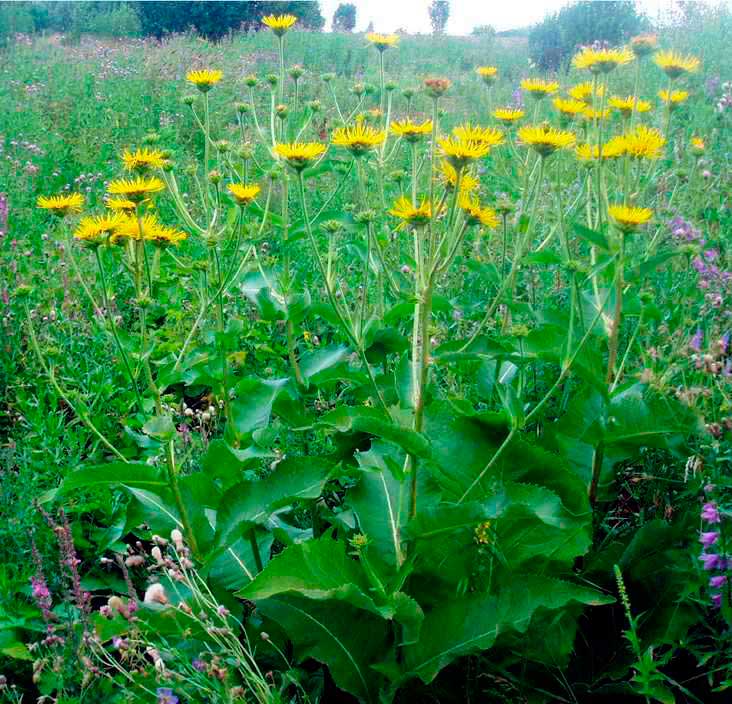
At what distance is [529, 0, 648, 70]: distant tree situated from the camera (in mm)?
14219

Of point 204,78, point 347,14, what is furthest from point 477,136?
point 347,14

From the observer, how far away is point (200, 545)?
1897 mm

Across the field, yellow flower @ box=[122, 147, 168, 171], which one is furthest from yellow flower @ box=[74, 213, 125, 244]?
yellow flower @ box=[122, 147, 168, 171]

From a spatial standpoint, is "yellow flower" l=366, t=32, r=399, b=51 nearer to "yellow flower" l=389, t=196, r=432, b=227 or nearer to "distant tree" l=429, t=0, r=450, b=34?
"yellow flower" l=389, t=196, r=432, b=227

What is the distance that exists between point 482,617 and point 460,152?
989 mm

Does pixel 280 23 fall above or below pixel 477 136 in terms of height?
above

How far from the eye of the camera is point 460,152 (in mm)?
1472

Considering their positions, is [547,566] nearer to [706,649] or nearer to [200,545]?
[706,649]

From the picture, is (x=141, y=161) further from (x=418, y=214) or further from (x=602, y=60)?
(x=602, y=60)

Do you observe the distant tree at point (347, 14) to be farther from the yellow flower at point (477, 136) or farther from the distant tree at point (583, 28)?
the yellow flower at point (477, 136)

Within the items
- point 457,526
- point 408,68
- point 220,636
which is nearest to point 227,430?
point 220,636

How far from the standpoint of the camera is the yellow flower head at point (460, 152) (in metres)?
1.47

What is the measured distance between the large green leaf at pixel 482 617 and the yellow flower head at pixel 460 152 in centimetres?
89

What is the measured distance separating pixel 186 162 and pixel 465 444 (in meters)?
5.37
